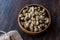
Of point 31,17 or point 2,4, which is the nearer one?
point 31,17

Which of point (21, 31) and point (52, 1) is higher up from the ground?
point (52, 1)

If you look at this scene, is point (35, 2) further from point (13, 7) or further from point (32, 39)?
point (32, 39)

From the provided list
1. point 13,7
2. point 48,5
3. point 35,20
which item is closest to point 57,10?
point 48,5
